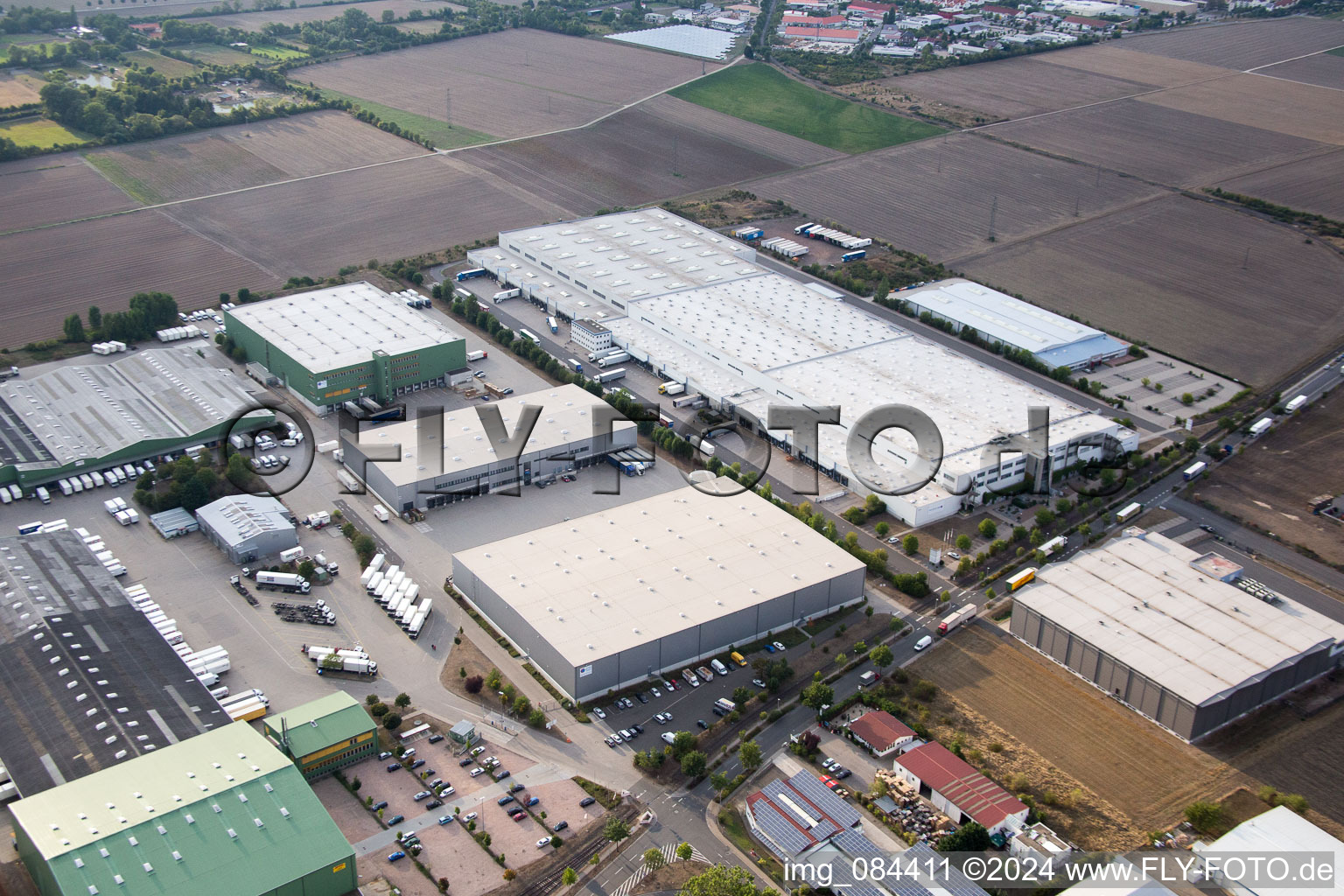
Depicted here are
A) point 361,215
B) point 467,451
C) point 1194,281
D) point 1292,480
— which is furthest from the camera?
point 361,215

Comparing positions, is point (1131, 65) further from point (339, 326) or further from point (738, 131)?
point (339, 326)

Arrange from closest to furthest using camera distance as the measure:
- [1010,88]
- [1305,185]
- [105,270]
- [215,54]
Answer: [105,270], [1305,185], [1010,88], [215,54]

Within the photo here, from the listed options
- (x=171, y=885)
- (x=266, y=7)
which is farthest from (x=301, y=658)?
(x=266, y=7)

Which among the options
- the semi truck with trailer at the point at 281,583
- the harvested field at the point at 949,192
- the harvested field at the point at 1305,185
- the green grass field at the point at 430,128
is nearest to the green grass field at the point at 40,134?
the green grass field at the point at 430,128

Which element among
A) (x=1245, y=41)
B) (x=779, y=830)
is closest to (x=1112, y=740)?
(x=779, y=830)

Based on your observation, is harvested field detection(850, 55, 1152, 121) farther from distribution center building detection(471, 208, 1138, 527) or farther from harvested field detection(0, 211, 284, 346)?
harvested field detection(0, 211, 284, 346)

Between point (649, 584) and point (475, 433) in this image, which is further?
point (475, 433)

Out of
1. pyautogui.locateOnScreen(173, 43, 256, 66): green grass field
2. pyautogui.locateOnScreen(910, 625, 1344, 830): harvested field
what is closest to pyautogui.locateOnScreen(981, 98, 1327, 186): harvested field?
pyautogui.locateOnScreen(910, 625, 1344, 830): harvested field
